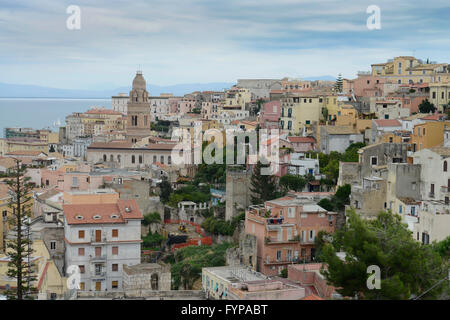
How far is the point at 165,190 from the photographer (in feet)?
101

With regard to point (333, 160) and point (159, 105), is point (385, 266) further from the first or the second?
point (159, 105)

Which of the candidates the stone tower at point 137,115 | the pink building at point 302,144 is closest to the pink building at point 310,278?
the pink building at point 302,144

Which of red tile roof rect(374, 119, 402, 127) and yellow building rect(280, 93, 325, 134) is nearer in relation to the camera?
red tile roof rect(374, 119, 402, 127)

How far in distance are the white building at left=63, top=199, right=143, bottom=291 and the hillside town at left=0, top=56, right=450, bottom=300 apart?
0.10 ft

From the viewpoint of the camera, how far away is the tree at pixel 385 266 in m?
10.8

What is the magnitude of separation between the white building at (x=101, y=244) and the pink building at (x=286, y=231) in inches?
144

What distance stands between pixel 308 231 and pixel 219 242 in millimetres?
5242

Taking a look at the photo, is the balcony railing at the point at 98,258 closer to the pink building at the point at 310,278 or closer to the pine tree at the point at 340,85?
the pink building at the point at 310,278

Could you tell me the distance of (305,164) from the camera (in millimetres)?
26047

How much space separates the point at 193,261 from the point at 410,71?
72.8 feet

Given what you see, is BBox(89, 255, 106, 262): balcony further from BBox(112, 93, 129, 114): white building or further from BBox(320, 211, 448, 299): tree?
BBox(112, 93, 129, 114): white building

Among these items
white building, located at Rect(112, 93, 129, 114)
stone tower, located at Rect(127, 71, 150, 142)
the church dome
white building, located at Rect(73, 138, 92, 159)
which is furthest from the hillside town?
white building, located at Rect(112, 93, 129, 114)

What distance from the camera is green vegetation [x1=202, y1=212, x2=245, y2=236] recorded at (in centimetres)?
2432
